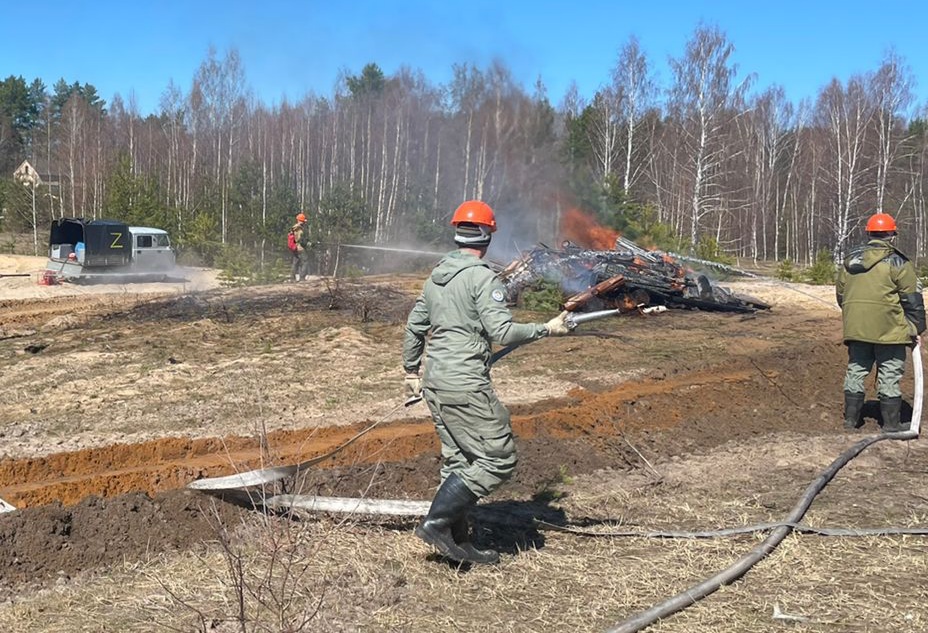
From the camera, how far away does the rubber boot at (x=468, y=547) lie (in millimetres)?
5023

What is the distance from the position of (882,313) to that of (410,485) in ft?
15.8

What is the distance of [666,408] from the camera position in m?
9.12

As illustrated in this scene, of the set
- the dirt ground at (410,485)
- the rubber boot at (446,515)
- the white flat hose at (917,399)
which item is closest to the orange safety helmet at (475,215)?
the rubber boot at (446,515)

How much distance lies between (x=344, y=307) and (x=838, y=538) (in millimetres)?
11711

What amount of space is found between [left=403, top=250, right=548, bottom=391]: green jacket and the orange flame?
17599 millimetres

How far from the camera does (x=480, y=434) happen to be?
4836 mm

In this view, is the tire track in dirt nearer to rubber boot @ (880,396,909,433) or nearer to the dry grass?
the dry grass

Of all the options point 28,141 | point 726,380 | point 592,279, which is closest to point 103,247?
point 592,279

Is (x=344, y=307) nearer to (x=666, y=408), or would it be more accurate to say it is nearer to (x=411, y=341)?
(x=666, y=408)

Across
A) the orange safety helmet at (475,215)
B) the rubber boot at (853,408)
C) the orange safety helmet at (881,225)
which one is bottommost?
the rubber boot at (853,408)

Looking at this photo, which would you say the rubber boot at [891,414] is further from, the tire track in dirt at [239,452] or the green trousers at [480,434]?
the green trousers at [480,434]

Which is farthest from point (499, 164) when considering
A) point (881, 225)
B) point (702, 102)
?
point (881, 225)

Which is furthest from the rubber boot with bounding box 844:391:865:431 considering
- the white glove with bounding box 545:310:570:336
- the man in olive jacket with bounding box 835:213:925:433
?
the white glove with bounding box 545:310:570:336

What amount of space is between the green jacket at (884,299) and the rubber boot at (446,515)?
5.18 m
